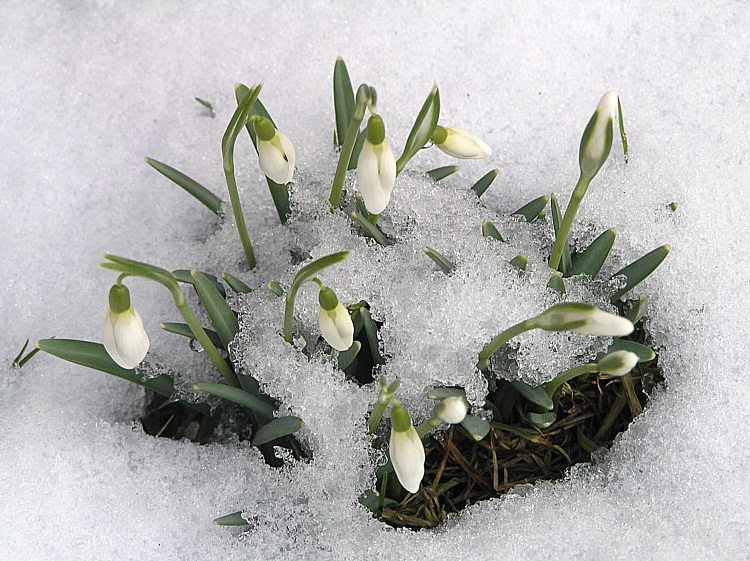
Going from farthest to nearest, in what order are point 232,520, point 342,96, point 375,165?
point 342,96
point 232,520
point 375,165

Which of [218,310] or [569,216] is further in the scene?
[218,310]

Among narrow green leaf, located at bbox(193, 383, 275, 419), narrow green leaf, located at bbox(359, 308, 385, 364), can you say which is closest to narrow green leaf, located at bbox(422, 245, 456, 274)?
narrow green leaf, located at bbox(359, 308, 385, 364)

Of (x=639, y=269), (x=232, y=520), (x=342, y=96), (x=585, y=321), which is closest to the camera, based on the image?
(x=585, y=321)

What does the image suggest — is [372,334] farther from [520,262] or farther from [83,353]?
[83,353]

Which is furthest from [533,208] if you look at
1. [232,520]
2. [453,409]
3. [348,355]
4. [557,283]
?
[232,520]

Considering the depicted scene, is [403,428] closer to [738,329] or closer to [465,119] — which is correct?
[738,329]

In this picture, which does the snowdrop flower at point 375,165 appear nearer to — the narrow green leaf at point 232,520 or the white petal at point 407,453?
the white petal at point 407,453

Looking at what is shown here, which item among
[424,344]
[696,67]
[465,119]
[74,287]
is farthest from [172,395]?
[696,67]

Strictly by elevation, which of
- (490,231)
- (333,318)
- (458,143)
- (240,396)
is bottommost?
(240,396)
